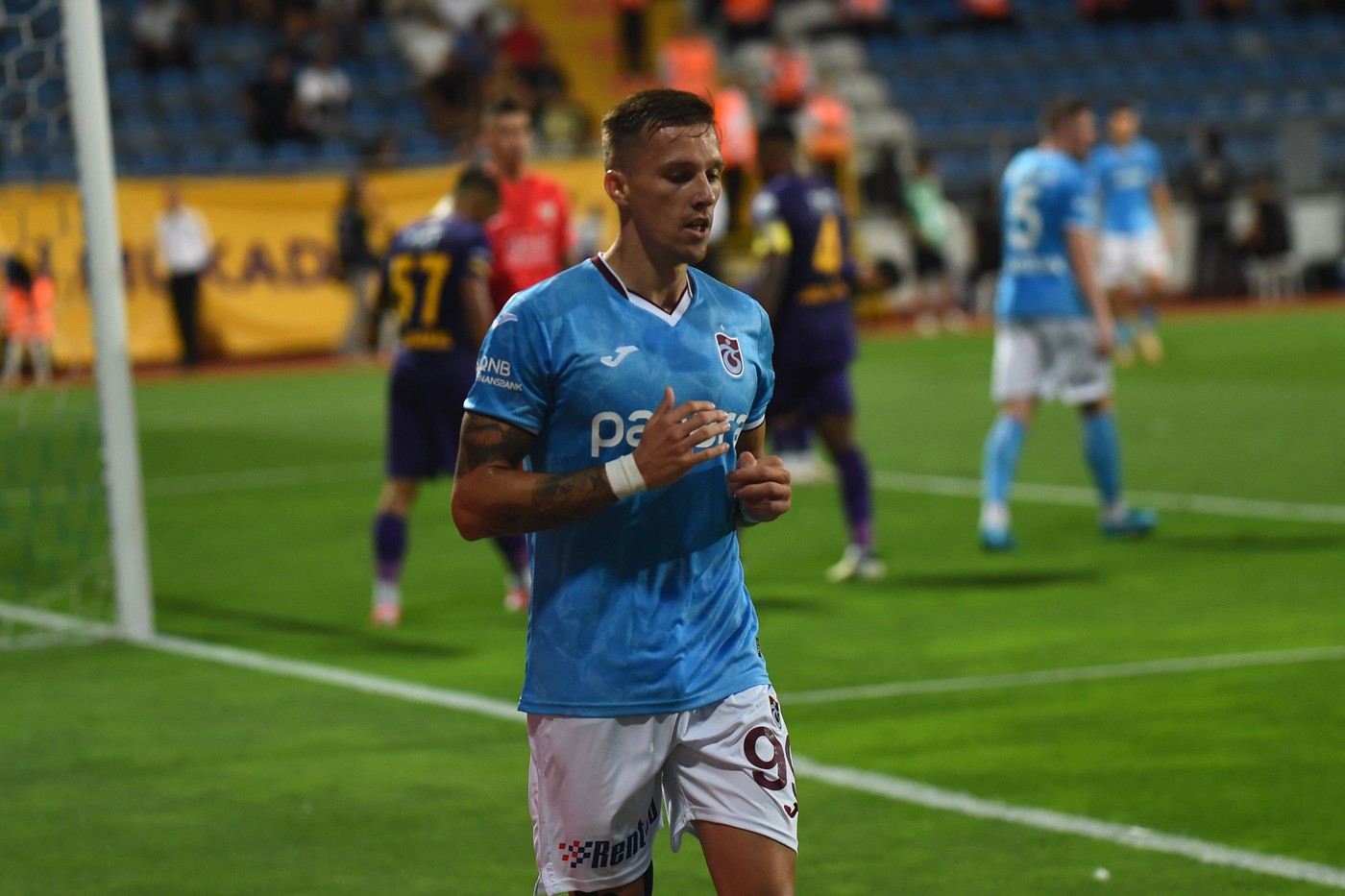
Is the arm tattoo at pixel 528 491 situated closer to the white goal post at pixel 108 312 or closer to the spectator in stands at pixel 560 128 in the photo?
the white goal post at pixel 108 312

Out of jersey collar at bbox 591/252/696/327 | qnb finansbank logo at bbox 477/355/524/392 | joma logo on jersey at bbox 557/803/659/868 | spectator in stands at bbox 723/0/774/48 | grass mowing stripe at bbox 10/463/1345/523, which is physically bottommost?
grass mowing stripe at bbox 10/463/1345/523

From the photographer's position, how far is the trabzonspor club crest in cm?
389

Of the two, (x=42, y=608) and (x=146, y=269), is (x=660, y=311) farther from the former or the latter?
(x=146, y=269)

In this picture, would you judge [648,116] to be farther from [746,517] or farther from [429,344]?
[429,344]

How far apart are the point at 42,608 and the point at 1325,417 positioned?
10.4 m

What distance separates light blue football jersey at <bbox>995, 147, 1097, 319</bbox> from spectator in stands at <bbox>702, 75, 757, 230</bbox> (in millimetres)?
15956

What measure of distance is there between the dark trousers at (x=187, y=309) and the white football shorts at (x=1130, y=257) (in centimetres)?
1046

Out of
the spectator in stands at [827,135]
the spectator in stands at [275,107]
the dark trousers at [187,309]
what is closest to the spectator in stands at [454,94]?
the spectator in stands at [275,107]

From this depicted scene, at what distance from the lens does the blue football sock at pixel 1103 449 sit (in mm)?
10992

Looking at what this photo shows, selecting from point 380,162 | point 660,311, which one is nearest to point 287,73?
point 380,162

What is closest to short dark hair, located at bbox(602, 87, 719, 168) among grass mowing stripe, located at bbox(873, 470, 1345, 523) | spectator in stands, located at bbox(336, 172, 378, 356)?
grass mowing stripe, located at bbox(873, 470, 1345, 523)

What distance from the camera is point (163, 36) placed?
88.1 feet

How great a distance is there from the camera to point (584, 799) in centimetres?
379

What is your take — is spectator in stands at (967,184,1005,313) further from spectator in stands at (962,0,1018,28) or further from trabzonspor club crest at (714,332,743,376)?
trabzonspor club crest at (714,332,743,376)
